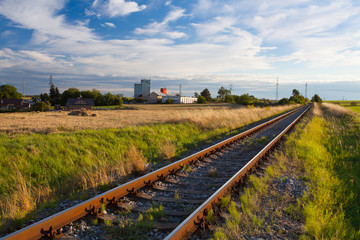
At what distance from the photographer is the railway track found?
3215 mm

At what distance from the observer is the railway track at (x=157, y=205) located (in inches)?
127

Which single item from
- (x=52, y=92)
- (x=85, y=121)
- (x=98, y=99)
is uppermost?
(x=52, y=92)

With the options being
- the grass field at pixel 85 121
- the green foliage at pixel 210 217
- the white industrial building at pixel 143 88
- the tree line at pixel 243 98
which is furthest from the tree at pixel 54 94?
the green foliage at pixel 210 217

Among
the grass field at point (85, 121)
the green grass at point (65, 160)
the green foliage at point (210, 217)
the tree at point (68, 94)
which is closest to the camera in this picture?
the green foliage at point (210, 217)

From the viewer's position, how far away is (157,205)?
417cm

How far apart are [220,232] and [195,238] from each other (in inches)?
13.4

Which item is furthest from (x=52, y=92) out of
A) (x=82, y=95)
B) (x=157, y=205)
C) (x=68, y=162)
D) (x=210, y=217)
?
(x=210, y=217)

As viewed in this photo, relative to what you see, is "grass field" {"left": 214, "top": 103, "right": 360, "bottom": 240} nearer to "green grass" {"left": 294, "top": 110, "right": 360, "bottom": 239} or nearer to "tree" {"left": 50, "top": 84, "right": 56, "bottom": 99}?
"green grass" {"left": 294, "top": 110, "right": 360, "bottom": 239}

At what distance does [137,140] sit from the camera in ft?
31.8

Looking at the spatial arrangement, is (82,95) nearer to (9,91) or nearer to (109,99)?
(109,99)

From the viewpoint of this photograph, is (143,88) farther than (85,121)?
Yes

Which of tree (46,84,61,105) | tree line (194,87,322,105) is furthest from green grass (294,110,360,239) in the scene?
tree (46,84,61,105)

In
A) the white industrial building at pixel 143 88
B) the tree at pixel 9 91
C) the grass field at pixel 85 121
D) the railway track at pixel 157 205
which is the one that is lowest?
the railway track at pixel 157 205

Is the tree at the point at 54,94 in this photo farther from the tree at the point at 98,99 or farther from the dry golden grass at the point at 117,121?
the dry golden grass at the point at 117,121
